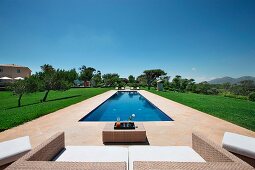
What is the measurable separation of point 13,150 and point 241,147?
4.60 meters

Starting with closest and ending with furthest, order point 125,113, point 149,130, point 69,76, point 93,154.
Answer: point 93,154
point 149,130
point 125,113
point 69,76

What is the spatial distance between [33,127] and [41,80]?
11745 millimetres

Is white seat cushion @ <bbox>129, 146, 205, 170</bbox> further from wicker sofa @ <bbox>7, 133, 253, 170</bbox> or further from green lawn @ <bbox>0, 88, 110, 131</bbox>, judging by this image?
green lawn @ <bbox>0, 88, 110, 131</bbox>

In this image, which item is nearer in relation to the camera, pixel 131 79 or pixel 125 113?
pixel 125 113

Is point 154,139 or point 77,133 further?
point 77,133

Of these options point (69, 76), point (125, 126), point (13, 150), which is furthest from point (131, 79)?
point (13, 150)

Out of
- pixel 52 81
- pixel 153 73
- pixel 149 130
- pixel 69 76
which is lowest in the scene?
pixel 149 130

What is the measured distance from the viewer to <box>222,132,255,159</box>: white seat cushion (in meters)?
3.06

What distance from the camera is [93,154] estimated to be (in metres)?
3.09

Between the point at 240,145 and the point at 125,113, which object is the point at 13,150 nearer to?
the point at 240,145

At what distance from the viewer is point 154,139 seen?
507 cm

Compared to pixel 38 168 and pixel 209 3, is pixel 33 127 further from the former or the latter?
pixel 209 3

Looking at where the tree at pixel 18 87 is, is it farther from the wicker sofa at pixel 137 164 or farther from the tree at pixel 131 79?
the tree at pixel 131 79

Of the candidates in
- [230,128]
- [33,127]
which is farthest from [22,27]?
[230,128]
